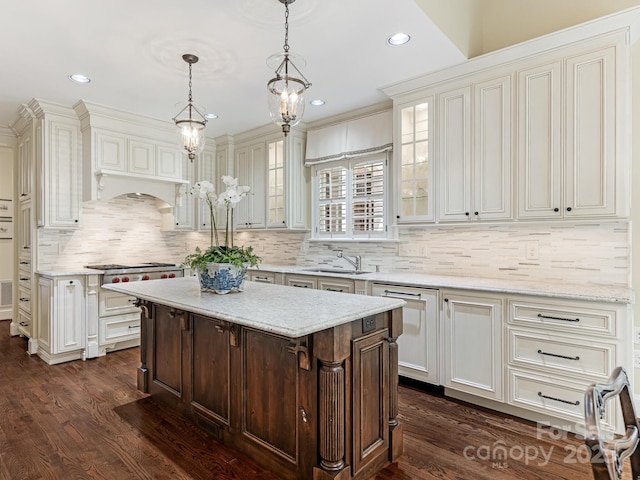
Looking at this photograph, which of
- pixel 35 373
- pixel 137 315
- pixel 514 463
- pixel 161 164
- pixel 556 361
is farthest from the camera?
pixel 161 164

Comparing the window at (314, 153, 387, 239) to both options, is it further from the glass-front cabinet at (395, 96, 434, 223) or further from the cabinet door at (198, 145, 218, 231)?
the cabinet door at (198, 145, 218, 231)

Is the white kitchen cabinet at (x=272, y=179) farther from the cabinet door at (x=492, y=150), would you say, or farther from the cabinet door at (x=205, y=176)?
the cabinet door at (x=492, y=150)

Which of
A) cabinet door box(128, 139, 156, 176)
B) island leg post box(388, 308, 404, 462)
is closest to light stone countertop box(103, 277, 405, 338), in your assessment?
island leg post box(388, 308, 404, 462)

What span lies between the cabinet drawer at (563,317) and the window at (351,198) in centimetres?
172

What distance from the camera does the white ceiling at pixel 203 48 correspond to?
7.91 feet

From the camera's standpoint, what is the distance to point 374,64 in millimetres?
3180

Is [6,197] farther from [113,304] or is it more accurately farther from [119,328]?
[119,328]

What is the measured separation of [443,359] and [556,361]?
0.79m

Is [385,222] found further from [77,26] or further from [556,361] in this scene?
[77,26]

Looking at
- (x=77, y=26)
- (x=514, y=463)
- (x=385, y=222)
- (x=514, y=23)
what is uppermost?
(x=514, y=23)

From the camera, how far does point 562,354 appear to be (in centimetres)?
250

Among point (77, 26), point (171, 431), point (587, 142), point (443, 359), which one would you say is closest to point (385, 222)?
point (443, 359)

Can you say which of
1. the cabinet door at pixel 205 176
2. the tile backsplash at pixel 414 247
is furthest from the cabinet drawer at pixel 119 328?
the cabinet door at pixel 205 176

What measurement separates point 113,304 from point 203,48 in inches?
118
